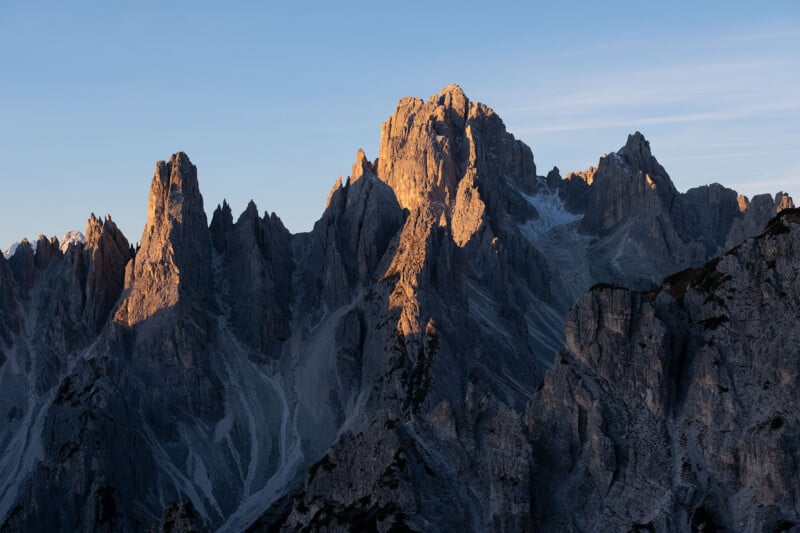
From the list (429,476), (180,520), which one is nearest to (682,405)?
(429,476)

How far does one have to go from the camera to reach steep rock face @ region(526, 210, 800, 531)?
486 feet

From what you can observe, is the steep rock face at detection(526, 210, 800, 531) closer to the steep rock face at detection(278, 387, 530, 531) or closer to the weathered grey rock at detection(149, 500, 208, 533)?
the steep rock face at detection(278, 387, 530, 531)

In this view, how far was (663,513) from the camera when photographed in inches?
5851

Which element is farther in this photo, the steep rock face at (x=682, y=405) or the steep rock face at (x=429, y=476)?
the steep rock face at (x=429, y=476)

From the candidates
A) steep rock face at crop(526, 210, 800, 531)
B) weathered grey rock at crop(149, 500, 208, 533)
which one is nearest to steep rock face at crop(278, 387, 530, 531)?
steep rock face at crop(526, 210, 800, 531)

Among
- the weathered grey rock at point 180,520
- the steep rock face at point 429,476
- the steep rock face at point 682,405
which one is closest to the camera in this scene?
the steep rock face at point 682,405

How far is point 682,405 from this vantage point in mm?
159625

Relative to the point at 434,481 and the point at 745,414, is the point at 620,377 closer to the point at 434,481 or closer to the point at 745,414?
the point at 745,414

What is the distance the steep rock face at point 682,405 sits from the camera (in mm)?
148000

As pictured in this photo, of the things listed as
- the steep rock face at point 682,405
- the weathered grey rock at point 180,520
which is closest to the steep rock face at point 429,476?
the steep rock face at point 682,405

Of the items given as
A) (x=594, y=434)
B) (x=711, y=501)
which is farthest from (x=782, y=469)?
(x=594, y=434)

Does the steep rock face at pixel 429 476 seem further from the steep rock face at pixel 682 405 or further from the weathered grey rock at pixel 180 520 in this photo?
the weathered grey rock at pixel 180 520

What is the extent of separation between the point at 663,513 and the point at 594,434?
50.0 ft

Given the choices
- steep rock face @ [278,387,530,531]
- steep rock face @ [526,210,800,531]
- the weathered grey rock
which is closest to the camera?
steep rock face @ [526,210,800,531]
